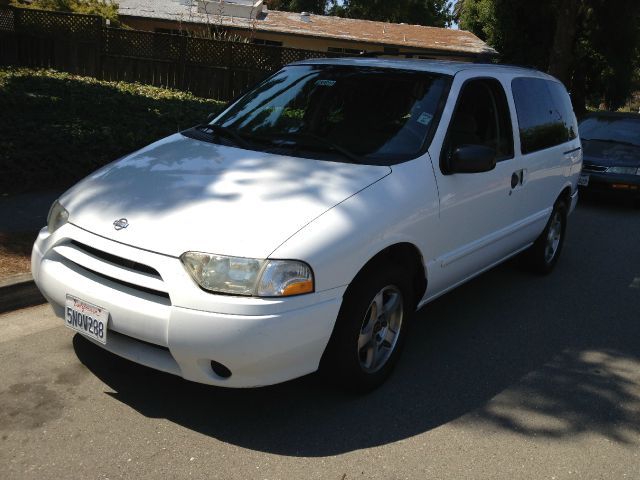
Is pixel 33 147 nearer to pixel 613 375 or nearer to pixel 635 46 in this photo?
pixel 613 375

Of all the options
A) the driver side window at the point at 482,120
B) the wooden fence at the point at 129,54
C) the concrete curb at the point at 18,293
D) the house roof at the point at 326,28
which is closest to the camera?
the driver side window at the point at 482,120

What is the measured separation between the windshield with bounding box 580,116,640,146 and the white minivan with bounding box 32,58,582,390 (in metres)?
6.41

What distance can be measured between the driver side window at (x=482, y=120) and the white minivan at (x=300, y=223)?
0.05 feet

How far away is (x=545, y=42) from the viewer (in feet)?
88.4

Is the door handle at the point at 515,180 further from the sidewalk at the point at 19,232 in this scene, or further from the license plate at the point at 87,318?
the sidewalk at the point at 19,232

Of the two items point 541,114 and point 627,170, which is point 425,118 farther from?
point 627,170

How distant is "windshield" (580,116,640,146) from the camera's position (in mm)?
10961

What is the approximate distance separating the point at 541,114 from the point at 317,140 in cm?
244

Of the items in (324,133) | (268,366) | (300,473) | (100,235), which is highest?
(324,133)

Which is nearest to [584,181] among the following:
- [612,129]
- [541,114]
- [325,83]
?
[612,129]

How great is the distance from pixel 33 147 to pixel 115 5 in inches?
769

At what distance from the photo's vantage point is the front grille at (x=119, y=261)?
3.27m

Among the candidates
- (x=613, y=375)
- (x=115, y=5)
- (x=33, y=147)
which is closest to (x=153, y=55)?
(x=115, y=5)

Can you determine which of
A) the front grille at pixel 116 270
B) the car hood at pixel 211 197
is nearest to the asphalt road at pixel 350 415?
the front grille at pixel 116 270
